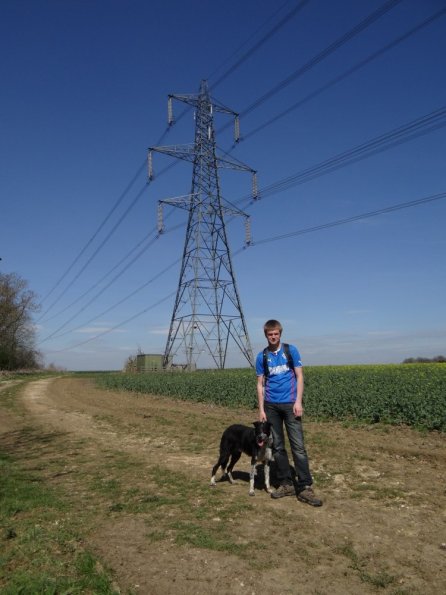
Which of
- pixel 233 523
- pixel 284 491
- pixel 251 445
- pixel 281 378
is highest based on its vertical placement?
pixel 281 378

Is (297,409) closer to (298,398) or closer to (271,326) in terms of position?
(298,398)

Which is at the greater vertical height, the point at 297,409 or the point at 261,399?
the point at 261,399

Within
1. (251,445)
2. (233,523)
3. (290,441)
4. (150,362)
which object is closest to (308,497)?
(290,441)

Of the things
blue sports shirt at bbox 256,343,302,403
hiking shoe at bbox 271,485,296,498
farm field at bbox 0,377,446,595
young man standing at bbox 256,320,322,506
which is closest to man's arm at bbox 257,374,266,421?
young man standing at bbox 256,320,322,506

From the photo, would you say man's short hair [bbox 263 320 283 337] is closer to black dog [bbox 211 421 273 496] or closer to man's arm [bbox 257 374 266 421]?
man's arm [bbox 257 374 266 421]

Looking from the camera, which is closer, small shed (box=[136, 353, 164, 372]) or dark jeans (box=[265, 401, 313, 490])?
dark jeans (box=[265, 401, 313, 490])

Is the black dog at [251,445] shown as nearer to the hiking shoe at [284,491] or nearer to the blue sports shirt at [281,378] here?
the hiking shoe at [284,491]

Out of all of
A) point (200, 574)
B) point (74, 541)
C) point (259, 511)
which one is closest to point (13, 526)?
point (74, 541)

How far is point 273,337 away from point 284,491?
2.29 meters

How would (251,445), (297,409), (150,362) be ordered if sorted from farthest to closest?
(150,362), (251,445), (297,409)

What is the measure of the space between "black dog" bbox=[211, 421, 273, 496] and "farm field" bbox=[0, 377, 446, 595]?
1.20ft

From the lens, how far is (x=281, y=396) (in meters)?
6.69

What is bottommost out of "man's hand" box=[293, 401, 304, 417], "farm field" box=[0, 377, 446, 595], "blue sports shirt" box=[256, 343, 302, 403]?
"farm field" box=[0, 377, 446, 595]

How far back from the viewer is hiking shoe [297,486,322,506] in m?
6.07
